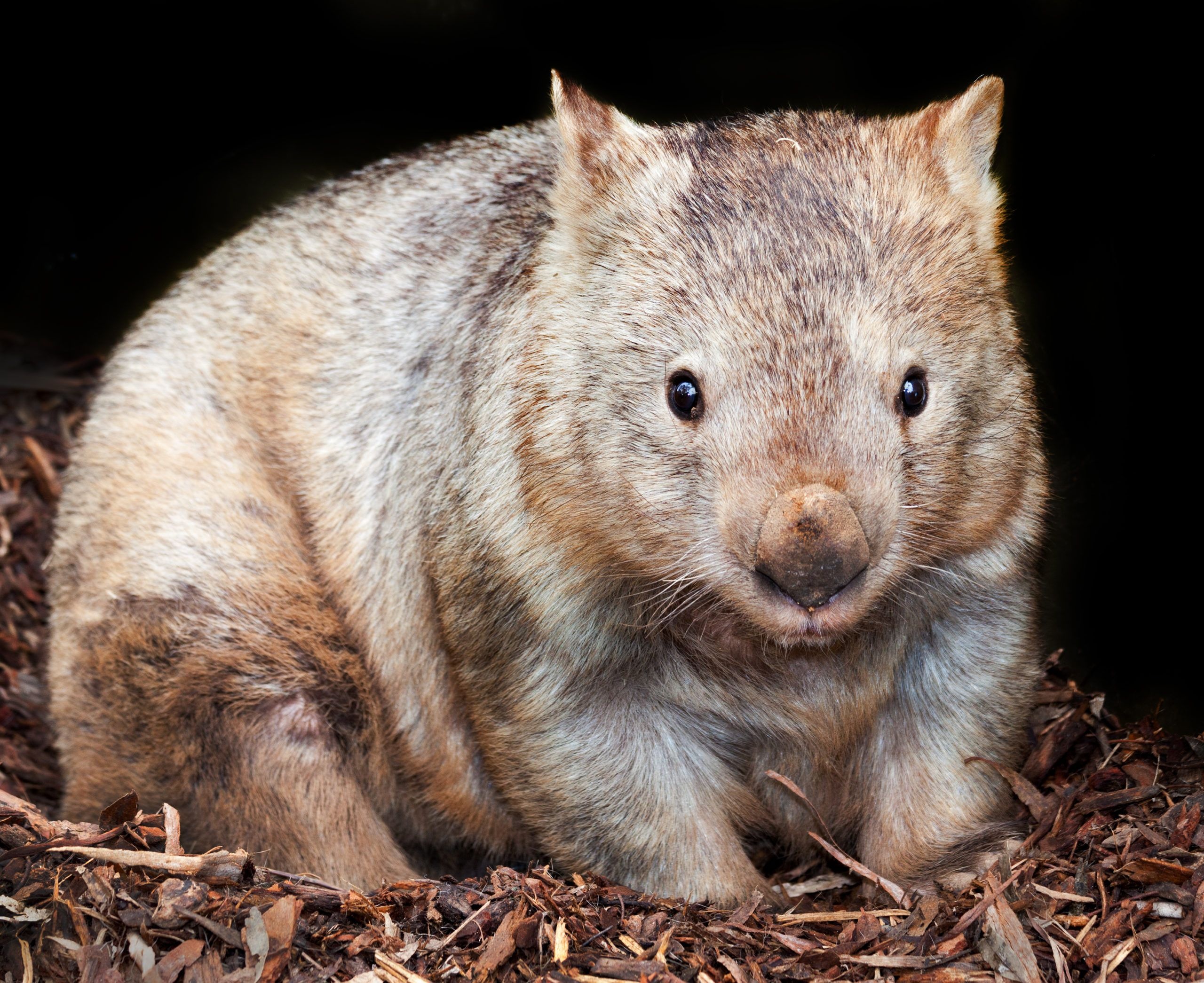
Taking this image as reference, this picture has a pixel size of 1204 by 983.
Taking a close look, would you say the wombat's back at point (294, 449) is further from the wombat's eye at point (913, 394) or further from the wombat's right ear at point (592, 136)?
the wombat's eye at point (913, 394)

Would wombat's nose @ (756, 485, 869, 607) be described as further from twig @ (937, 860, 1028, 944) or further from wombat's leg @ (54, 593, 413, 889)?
wombat's leg @ (54, 593, 413, 889)

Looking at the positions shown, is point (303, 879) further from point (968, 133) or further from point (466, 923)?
→ point (968, 133)

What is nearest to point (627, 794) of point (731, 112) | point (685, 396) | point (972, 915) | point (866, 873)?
point (866, 873)

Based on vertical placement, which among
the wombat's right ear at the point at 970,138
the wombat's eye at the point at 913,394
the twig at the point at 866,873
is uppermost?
the wombat's right ear at the point at 970,138

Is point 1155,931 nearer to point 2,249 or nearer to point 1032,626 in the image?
point 1032,626

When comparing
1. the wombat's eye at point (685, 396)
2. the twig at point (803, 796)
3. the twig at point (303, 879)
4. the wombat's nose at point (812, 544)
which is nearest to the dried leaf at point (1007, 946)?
the twig at point (803, 796)

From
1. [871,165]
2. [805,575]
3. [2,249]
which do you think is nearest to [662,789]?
[805,575]

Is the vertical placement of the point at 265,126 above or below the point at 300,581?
above
